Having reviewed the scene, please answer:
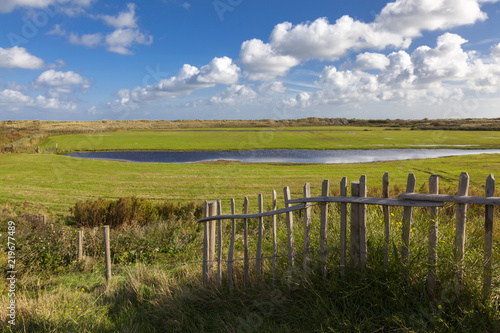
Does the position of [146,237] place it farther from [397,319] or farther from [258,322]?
[397,319]

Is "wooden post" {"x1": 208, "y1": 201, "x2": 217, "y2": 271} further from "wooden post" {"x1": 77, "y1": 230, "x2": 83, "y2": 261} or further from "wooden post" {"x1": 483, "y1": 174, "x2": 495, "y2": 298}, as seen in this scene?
"wooden post" {"x1": 77, "y1": 230, "x2": 83, "y2": 261}

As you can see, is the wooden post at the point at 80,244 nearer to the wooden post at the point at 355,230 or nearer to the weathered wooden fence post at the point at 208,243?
the weathered wooden fence post at the point at 208,243

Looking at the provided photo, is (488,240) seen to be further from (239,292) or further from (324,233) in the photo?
(239,292)

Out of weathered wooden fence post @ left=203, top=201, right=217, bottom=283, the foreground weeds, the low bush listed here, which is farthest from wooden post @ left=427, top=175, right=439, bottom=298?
the low bush

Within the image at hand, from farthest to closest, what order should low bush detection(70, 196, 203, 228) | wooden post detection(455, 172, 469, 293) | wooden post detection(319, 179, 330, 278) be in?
low bush detection(70, 196, 203, 228), wooden post detection(319, 179, 330, 278), wooden post detection(455, 172, 469, 293)

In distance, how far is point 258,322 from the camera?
4.80m

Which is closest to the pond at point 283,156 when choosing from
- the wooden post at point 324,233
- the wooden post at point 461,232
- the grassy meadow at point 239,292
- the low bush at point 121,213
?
the low bush at point 121,213

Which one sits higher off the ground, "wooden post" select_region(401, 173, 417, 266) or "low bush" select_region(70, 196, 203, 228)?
"wooden post" select_region(401, 173, 417, 266)

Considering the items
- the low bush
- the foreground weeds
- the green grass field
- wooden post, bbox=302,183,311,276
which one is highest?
the green grass field

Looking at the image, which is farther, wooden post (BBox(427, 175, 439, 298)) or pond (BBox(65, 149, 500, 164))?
pond (BBox(65, 149, 500, 164))

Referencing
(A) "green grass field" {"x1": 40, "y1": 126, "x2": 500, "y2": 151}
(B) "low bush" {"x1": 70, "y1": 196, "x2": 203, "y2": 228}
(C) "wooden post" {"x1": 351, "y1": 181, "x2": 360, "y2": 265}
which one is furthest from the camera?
(A) "green grass field" {"x1": 40, "y1": 126, "x2": 500, "y2": 151}

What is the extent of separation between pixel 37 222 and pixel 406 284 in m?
11.9

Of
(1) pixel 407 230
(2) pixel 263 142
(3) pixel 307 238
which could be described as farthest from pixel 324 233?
(2) pixel 263 142

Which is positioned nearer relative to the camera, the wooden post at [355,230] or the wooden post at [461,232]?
the wooden post at [461,232]
